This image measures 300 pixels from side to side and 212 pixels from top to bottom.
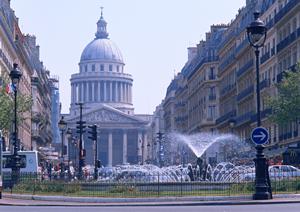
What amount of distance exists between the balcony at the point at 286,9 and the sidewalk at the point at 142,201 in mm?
38949

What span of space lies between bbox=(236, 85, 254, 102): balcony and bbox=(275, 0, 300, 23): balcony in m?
15.4

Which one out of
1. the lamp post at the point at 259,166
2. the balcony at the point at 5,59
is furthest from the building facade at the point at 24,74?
the lamp post at the point at 259,166

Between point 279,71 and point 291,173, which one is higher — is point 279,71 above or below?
above

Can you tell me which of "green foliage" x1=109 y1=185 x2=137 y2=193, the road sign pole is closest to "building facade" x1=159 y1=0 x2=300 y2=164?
"green foliage" x1=109 y1=185 x2=137 y2=193

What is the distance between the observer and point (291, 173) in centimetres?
4453

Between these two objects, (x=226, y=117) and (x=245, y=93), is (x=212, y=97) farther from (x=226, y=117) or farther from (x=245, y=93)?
(x=245, y=93)

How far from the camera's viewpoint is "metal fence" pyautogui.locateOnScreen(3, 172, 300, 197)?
130 ft

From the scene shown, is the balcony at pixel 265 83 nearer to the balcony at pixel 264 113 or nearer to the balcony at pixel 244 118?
the balcony at pixel 264 113

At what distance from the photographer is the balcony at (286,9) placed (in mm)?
75344

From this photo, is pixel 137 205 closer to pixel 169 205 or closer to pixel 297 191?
pixel 169 205

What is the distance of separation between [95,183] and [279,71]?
4161 cm

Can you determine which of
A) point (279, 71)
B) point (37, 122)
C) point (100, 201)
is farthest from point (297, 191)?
point (37, 122)

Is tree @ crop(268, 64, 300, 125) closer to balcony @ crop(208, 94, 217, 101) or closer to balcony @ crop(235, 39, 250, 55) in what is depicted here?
balcony @ crop(235, 39, 250, 55)

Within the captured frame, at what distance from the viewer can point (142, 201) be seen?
38562 mm
